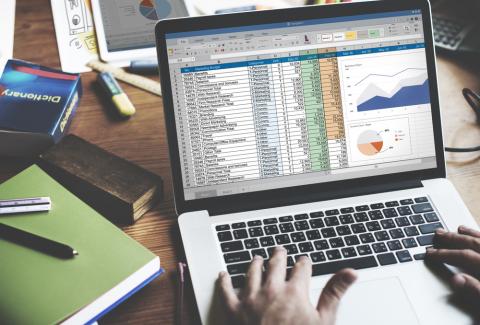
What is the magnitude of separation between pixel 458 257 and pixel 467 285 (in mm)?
48

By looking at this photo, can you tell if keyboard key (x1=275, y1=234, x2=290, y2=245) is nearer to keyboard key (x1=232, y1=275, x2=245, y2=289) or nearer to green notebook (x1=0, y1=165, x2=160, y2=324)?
keyboard key (x1=232, y1=275, x2=245, y2=289)

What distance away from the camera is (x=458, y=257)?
817mm

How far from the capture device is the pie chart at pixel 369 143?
947mm

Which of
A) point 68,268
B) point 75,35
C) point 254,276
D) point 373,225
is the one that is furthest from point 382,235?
point 75,35

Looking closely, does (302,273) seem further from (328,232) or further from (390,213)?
(390,213)

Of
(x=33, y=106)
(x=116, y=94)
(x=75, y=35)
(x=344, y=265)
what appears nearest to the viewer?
(x=344, y=265)

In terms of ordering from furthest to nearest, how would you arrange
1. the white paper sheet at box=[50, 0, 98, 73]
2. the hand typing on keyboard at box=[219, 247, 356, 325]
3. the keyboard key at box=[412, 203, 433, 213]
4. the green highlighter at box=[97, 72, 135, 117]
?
the white paper sheet at box=[50, 0, 98, 73], the green highlighter at box=[97, 72, 135, 117], the keyboard key at box=[412, 203, 433, 213], the hand typing on keyboard at box=[219, 247, 356, 325]

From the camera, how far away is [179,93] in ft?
2.96

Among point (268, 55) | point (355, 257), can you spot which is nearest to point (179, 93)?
point (268, 55)

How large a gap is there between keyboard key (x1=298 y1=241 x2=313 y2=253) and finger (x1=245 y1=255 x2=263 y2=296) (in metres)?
0.07

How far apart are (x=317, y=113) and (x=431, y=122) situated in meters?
0.20

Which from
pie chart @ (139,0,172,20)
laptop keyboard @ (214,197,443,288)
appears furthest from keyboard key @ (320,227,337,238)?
pie chart @ (139,0,172,20)

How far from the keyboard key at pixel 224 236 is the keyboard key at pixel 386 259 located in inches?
8.9

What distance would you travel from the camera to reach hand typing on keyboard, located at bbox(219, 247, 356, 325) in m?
Result: 0.72
